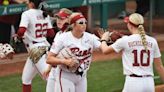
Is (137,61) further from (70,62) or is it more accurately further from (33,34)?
(33,34)

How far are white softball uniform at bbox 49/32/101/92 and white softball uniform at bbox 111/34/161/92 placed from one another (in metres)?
0.38

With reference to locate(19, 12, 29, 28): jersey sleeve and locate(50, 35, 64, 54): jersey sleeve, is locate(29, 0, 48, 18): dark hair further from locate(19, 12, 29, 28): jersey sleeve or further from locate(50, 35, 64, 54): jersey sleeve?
locate(50, 35, 64, 54): jersey sleeve

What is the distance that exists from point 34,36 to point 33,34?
4cm

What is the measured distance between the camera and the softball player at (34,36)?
8273mm

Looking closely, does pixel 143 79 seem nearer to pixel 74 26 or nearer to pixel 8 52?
pixel 74 26

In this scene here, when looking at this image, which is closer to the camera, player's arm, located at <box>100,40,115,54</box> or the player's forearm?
the player's forearm

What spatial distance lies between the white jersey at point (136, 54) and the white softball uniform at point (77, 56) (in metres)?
0.39

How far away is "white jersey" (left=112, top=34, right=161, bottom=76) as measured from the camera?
21.1 feet

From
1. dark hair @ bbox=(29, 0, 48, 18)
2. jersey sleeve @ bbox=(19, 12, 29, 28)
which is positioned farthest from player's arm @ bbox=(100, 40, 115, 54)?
dark hair @ bbox=(29, 0, 48, 18)

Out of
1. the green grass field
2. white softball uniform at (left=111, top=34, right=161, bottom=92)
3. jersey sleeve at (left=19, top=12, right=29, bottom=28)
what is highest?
jersey sleeve at (left=19, top=12, right=29, bottom=28)

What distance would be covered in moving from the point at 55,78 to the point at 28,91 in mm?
1645

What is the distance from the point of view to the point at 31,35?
8.48 m

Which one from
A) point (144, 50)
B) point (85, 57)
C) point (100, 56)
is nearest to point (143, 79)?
point (144, 50)

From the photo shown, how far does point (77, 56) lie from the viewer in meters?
6.64
